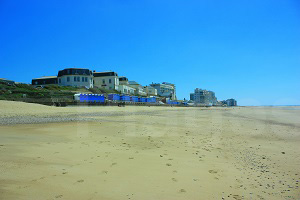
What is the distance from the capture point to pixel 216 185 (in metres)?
4.77

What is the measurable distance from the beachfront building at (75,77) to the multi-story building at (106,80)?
37.8ft

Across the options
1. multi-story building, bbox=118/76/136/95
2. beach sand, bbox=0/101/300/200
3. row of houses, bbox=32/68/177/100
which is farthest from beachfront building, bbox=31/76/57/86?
beach sand, bbox=0/101/300/200

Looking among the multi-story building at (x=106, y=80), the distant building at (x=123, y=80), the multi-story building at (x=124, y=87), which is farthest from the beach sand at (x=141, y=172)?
the distant building at (x=123, y=80)

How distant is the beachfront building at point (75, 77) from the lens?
7400 cm

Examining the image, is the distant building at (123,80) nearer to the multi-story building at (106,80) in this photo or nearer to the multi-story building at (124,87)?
the multi-story building at (124,87)

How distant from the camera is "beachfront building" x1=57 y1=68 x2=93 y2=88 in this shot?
7400 cm

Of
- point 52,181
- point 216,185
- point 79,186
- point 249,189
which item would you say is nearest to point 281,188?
point 249,189

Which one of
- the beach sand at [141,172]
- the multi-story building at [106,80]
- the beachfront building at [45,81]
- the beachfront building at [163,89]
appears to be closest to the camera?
the beach sand at [141,172]

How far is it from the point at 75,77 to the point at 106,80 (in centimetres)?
1614

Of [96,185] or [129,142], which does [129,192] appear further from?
[129,142]

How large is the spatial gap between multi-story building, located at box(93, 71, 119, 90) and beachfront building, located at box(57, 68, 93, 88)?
37.8 feet

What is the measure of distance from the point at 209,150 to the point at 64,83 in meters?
76.8

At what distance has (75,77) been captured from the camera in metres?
74.3

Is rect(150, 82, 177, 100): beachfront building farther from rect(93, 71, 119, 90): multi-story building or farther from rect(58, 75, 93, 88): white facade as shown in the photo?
rect(58, 75, 93, 88): white facade
